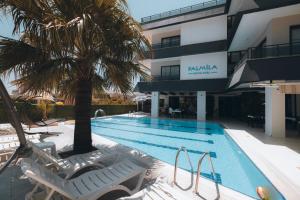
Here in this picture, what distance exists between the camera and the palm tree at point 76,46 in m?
6.18

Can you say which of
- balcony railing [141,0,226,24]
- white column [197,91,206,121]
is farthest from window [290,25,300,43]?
balcony railing [141,0,226,24]

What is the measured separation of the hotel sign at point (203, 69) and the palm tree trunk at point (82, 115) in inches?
808

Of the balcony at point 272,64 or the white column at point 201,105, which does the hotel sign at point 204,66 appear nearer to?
the white column at point 201,105

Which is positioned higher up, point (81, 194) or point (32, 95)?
point (32, 95)

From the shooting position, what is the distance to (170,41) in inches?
1207

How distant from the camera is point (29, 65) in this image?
6.69 metres

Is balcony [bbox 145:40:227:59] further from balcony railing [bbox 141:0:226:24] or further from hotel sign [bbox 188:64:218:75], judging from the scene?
balcony railing [bbox 141:0:226:24]

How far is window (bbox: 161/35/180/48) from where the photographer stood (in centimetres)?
2995

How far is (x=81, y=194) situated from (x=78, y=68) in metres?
4.54

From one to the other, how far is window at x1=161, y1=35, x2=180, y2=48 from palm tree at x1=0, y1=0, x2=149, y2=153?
22.9 m

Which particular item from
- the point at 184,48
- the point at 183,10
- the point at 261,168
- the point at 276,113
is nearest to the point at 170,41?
the point at 184,48

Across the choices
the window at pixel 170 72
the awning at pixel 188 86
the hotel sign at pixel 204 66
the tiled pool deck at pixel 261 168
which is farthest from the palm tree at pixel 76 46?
the window at pixel 170 72

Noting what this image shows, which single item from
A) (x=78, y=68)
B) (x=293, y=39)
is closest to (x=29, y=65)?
(x=78, y=68)

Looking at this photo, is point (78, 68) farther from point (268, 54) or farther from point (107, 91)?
point (268, 54)
